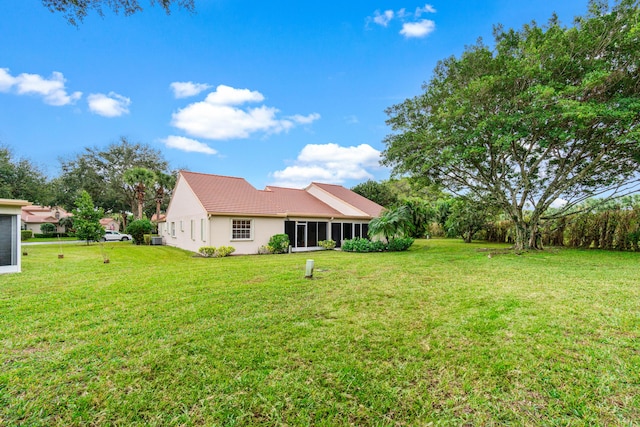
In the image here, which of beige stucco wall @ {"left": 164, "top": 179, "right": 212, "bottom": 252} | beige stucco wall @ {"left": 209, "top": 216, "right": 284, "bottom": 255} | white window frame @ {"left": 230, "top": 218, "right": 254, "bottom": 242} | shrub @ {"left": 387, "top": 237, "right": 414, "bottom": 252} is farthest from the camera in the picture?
shrub @ {"left": 387, "top": 237, "right": 414, "bottom": 252}

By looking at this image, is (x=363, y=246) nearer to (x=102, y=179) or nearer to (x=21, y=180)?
(x=21, y=180)

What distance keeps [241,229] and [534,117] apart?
1433 cm

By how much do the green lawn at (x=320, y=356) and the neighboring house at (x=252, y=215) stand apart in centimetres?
840

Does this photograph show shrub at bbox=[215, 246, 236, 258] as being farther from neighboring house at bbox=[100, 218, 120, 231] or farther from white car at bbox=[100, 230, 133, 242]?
neighboring house at bbox=[100, 218, 120, 231]

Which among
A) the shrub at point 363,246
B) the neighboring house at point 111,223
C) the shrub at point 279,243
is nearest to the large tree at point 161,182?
the shrub at point 279,243

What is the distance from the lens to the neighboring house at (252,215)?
14914mm

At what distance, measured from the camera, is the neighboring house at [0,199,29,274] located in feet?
28.3

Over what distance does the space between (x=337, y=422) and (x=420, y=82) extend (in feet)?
55.2

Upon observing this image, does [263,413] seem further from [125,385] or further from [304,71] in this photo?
[304,71]

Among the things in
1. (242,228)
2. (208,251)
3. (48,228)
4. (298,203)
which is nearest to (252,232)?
(242,228)

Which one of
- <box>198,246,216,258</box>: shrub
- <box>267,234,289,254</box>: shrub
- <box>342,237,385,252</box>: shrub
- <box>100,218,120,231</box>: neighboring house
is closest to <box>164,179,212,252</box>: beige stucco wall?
<box>198,246,216,258</box>: shrub

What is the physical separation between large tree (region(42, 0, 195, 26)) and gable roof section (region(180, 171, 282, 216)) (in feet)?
35.0

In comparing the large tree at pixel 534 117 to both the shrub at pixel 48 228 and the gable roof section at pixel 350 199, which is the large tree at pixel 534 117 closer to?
the gable roof section at pixel 350 199

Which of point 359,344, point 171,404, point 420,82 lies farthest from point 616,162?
point 171,404
